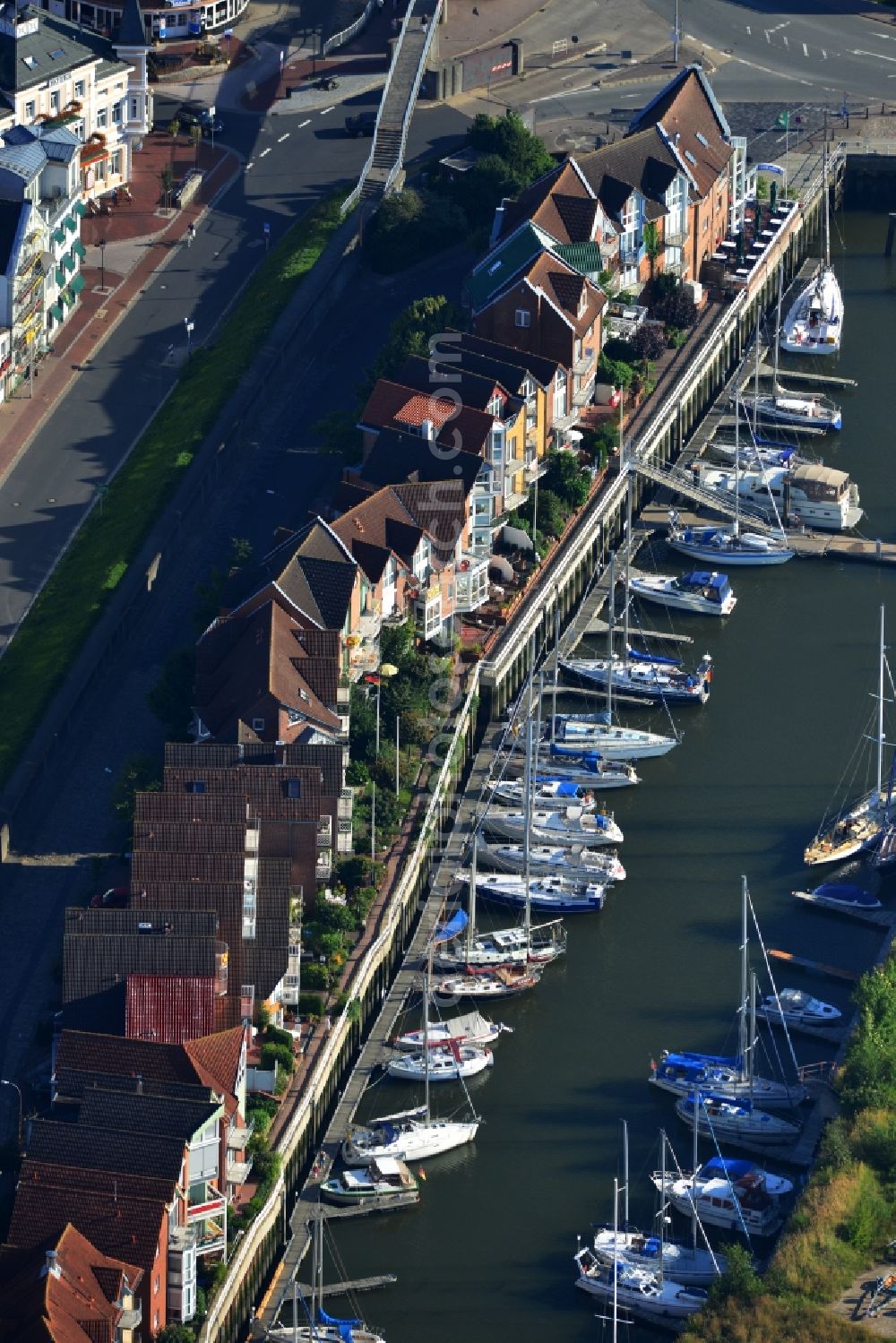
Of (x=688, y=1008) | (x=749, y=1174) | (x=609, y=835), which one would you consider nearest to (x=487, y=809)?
(x=609, y=835)

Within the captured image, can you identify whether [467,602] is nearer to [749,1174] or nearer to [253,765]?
[253,765]

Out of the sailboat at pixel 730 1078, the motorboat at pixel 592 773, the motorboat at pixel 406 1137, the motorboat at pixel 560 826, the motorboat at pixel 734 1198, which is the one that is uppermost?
the motorboat at pixel 592 773

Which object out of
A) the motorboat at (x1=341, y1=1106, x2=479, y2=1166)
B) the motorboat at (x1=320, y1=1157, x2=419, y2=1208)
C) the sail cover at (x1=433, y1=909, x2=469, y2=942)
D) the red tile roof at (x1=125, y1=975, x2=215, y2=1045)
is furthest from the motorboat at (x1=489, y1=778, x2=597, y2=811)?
the red tile roof at (x1=125, y1=975, x2=215, y2=1045)

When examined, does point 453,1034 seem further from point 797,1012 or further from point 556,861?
point 797,1012

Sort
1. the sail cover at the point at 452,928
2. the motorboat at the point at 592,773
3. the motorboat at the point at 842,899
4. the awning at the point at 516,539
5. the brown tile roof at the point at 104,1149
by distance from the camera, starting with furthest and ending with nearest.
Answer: the awning at the point at 516,539, the motorboat at the point at 592,773, the motorboat at the point at 842,899, the sail cover at the point at 452,928, the brown tile roof at the point at 104,1149

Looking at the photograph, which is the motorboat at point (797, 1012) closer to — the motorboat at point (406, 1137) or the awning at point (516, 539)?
the motorboat at point (406, 1137)

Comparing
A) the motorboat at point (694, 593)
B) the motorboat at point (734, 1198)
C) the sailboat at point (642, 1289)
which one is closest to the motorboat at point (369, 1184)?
the sailboat at point (642, 1289)
